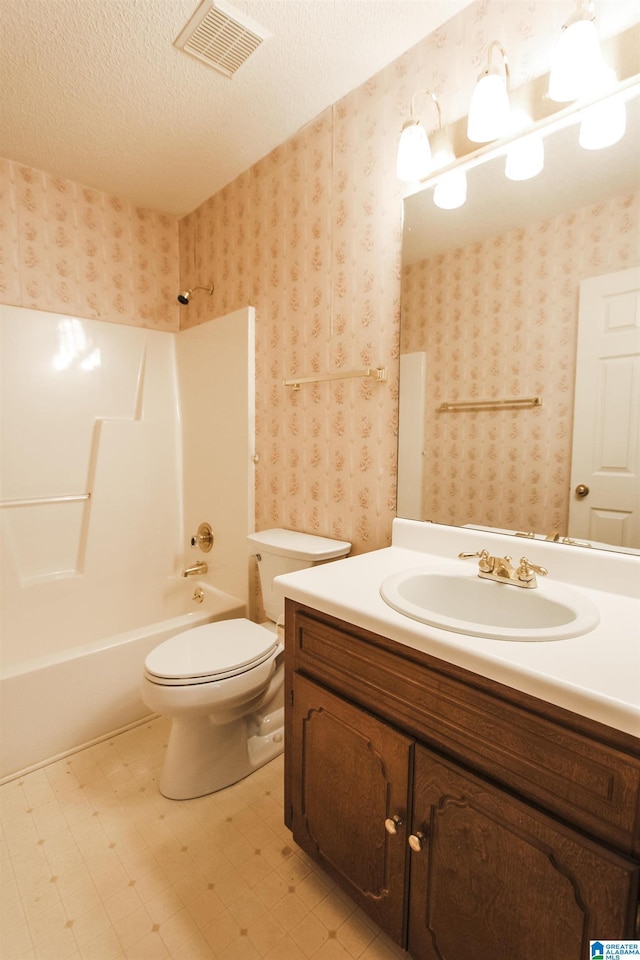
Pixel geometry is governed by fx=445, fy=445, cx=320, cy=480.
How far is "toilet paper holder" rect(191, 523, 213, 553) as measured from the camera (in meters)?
2.21

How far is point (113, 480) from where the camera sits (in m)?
2.21

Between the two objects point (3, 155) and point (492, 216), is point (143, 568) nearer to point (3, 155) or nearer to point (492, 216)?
point (3, 155)

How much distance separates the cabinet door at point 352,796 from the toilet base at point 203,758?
1.42ft

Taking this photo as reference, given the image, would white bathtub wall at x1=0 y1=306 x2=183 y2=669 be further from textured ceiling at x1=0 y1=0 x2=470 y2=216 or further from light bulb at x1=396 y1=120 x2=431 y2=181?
light bulb at x1=396 y1=120 x2=431 y2=181

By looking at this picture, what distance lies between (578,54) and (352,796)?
5.42ft

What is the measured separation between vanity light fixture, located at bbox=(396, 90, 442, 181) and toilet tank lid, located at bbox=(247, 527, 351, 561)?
115cm

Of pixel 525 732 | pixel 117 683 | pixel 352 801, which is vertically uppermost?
pixel 525 732

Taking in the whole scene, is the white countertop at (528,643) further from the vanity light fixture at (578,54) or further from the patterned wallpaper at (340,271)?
the vanity light fixture at (578,54)

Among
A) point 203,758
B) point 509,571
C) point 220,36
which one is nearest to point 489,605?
point 509,571

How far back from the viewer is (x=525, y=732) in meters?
0.66

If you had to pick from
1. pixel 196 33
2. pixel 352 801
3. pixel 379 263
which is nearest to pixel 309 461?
pixel 379 263

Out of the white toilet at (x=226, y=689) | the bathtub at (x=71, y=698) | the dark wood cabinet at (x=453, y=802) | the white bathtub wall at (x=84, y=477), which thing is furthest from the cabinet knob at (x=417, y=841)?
the white bathtub wall at (x=84, y=477)

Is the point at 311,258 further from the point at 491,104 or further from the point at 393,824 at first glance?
the point at 393,824

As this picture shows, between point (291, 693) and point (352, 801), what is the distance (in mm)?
257
